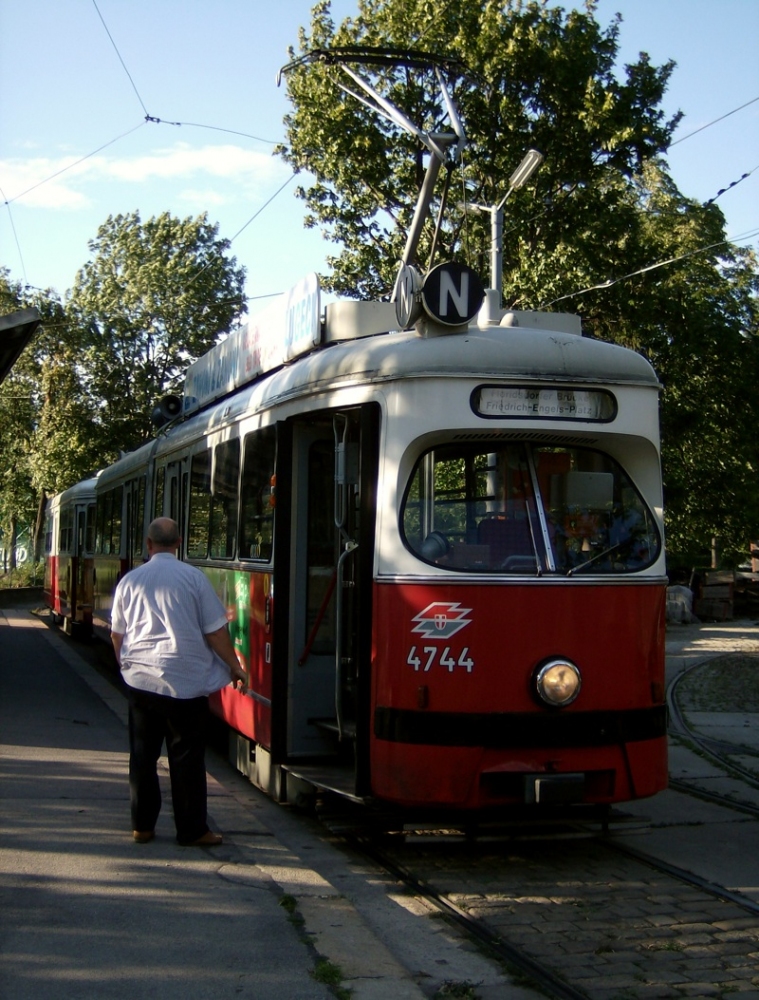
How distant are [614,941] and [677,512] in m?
21.3

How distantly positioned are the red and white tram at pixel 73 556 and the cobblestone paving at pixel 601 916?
13960 millimetres

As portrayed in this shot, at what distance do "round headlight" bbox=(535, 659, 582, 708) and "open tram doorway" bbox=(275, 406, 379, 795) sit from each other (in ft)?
3.70

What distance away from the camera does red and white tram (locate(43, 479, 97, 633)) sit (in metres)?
20.4

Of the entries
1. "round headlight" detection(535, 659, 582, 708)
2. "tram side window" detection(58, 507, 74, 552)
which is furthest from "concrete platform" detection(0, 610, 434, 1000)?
"tram side window" detection(58, 507, 74, 552)

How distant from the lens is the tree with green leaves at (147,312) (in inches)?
1752

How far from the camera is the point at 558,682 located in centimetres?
620

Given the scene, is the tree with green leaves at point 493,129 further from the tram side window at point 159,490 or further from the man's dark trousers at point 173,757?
the man's dark trousers at point 173,757

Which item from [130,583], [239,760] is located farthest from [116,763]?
[130,583]

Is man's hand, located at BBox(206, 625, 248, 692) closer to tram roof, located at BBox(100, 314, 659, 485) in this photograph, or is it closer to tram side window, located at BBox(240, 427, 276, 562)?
tram side window, located at BBox(240, 427, 276, 562)

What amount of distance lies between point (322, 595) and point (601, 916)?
2.66m

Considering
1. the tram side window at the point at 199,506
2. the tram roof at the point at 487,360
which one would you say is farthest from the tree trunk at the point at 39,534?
the tram roof at the point at 487,360

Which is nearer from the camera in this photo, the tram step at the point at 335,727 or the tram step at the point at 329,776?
the tram step at the point at 329,776

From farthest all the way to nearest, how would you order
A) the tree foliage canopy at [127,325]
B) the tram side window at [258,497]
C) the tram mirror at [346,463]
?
the tree foliage canopy at [127,325], the tram side window at [258,497], the tram mirror at [346,463]

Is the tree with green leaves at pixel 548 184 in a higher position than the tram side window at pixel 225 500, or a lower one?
higher
